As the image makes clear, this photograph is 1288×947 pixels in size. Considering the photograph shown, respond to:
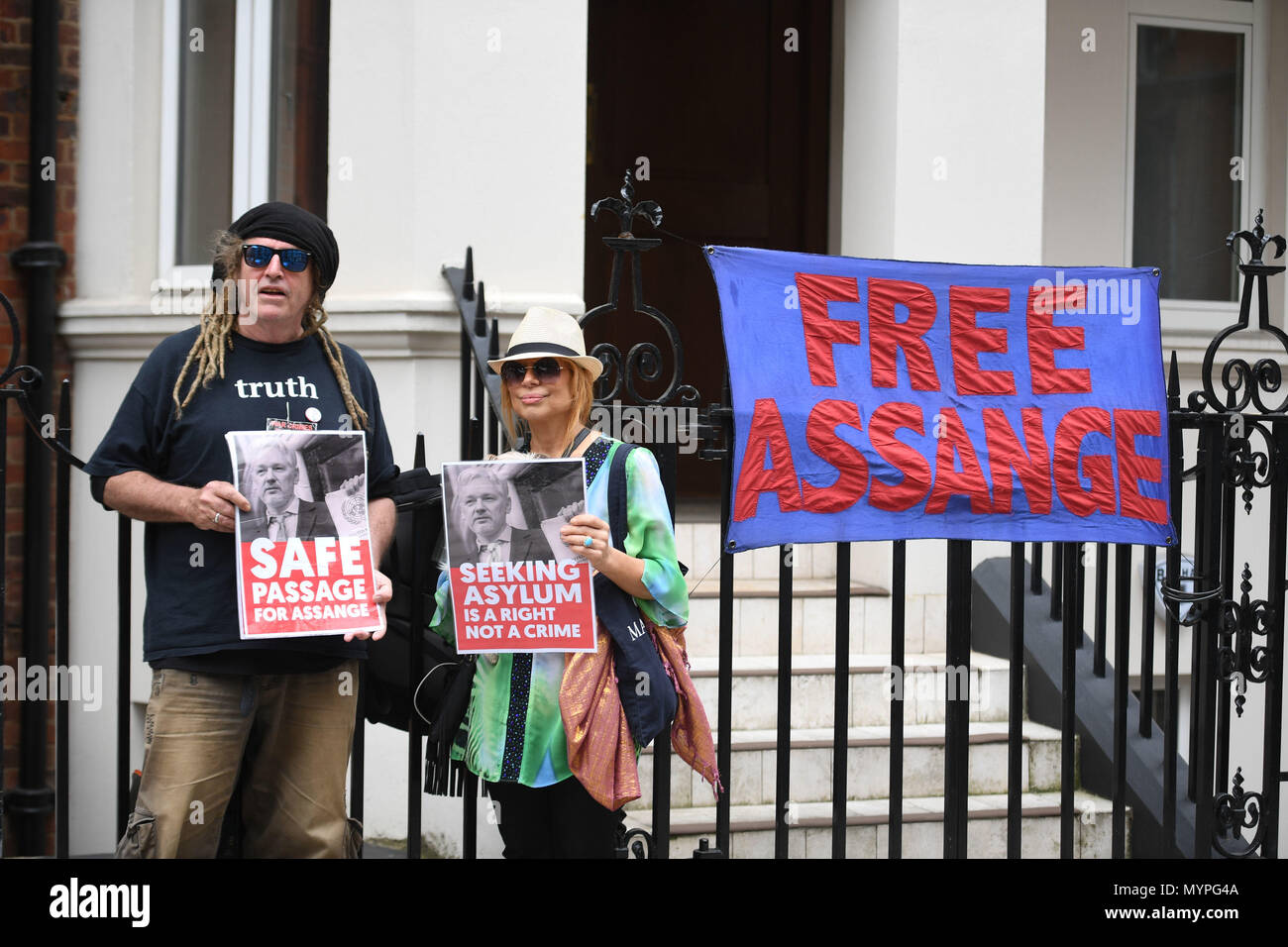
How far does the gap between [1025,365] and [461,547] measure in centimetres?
204

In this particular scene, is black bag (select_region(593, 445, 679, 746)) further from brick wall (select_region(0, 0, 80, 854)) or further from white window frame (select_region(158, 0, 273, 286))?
brick wall (select_region(0, 0, 80, 854))

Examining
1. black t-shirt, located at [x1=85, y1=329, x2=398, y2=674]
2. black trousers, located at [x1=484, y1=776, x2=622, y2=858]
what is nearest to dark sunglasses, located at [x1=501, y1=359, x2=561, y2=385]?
black t-shirt, located at [x1=85, y1=329, x2=398, y2=674]

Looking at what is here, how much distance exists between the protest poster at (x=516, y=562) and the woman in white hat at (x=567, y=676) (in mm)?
74

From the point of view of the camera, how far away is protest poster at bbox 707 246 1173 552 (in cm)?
416

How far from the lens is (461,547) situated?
10.9 ft

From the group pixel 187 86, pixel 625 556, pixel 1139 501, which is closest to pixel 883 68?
pixel 1139 501

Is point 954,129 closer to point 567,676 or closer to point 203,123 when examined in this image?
point 203,123

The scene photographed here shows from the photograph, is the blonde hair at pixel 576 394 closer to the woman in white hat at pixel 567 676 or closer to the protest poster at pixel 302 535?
the woman in white hat at pixel 567 676

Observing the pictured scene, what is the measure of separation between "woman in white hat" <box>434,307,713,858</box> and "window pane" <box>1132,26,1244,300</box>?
18.2 feet

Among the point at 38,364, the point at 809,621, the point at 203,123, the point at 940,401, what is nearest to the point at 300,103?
the point at 203,123

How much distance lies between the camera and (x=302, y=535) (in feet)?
10.8

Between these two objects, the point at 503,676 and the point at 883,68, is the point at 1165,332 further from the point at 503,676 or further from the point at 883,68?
the point at 503,676

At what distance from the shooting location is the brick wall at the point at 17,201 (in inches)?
249
